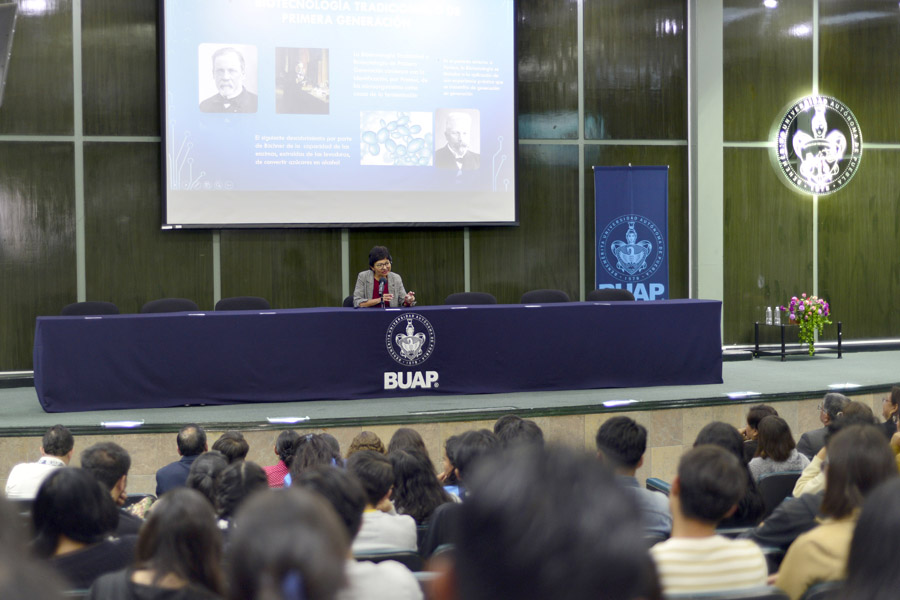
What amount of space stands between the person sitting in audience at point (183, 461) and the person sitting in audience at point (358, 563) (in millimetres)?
2037

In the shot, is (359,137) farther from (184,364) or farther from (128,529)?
(128,529)

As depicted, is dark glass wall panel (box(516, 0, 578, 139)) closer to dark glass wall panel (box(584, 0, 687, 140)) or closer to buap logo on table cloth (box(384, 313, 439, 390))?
dark glass wall panel (box(584, 0, 687, 140))

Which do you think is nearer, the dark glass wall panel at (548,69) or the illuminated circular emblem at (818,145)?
the dark glass wall panel at (548,69)

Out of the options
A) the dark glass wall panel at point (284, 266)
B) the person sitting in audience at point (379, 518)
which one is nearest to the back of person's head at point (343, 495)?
the person sitting in audience at point (379, 518)

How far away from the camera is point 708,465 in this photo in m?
2.42

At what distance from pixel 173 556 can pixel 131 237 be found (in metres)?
7.10

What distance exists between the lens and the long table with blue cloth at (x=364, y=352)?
6398 millimetres

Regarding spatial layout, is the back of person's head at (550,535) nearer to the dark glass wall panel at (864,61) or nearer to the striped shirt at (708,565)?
the striped shirt at (708,565)

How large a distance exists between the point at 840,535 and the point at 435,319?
4559 mm

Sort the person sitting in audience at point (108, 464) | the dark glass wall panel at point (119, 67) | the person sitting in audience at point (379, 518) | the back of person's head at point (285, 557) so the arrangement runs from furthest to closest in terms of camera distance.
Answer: the dark glass wall panel at point (119, 67) < the person sitting in audience at point (108, 464) < the person sitting in audience at point (379, 518) < the back of person's head at point (285, 557)

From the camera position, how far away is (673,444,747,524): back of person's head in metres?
2.36

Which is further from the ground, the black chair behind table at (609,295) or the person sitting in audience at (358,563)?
the black chair behind table at (609,295)

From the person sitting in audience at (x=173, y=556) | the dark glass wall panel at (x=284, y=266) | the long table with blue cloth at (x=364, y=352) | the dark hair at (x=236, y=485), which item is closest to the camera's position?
the person sitting in audience at (x=173, y=556)

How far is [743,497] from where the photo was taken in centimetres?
351
